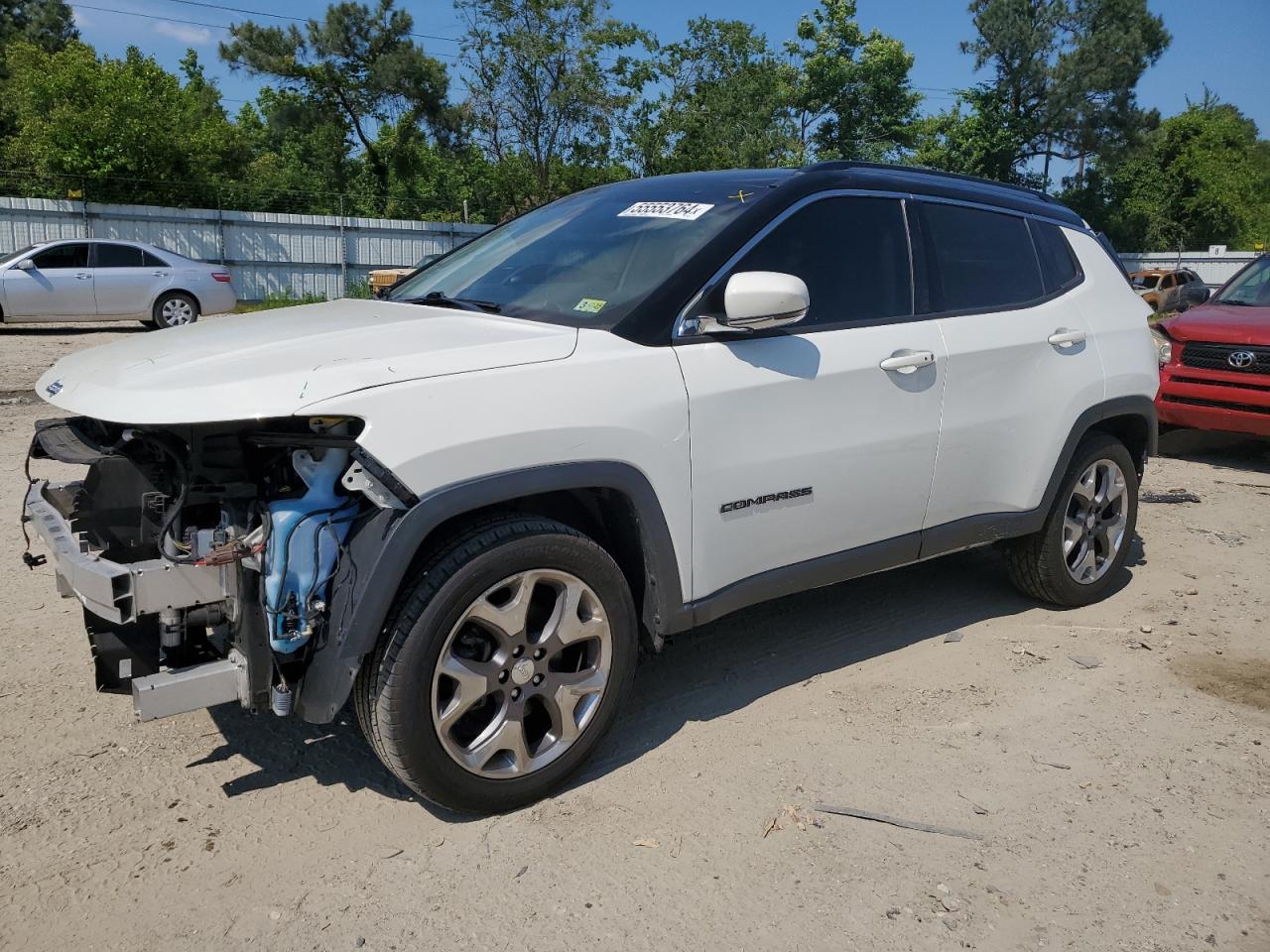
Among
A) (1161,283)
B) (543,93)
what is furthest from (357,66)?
(1161,283)

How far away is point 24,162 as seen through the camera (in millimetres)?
29594

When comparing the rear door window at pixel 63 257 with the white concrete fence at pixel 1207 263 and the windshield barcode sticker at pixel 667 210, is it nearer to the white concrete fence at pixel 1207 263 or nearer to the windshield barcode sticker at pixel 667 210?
the windshield barcode sticker at pixel 667 210

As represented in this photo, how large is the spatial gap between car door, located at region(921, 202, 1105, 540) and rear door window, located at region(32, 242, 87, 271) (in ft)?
53.1

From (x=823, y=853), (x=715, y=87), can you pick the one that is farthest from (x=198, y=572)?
(x=715, y=87)

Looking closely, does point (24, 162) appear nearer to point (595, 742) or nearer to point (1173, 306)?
point (1173, 306)

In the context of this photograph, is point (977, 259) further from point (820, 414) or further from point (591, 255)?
point (591, 255)

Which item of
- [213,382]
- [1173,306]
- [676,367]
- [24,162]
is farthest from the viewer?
[24,162]

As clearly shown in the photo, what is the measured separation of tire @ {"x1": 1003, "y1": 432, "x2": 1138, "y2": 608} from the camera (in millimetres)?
4703

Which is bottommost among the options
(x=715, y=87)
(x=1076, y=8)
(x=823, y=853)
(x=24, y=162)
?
(x=823, y=853)

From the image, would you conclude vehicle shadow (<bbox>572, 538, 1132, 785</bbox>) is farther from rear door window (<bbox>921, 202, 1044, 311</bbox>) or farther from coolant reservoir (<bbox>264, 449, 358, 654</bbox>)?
rear door window (<bbox>921, 202, 1044, 311</bbox>)

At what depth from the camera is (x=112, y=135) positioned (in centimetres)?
2644

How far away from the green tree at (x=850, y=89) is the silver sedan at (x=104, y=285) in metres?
29.0

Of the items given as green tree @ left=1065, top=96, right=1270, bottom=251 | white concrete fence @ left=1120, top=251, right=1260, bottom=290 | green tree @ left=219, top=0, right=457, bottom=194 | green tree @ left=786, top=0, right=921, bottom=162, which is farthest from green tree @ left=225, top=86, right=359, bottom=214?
green tree @ left=1065, top=96, right=1270, bottom=251

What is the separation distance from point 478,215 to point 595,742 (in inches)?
1386
